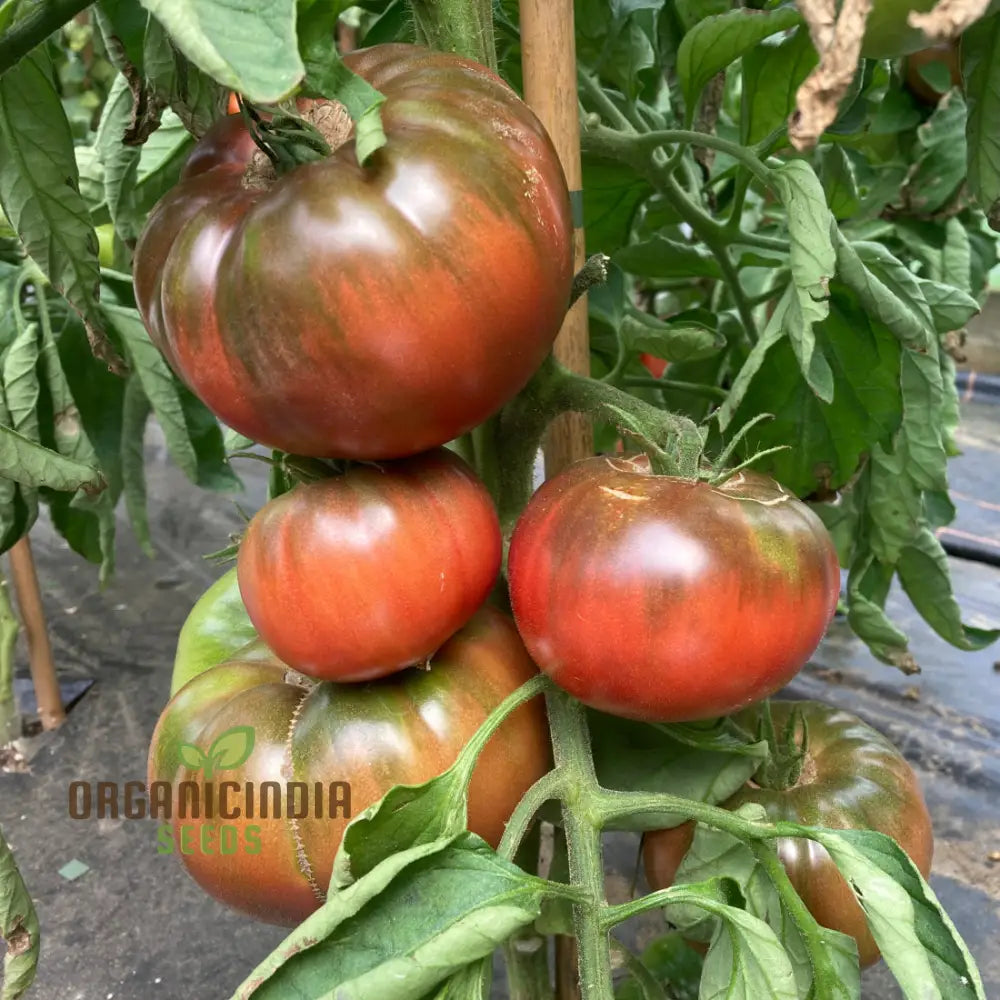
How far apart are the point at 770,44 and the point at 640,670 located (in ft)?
1.48

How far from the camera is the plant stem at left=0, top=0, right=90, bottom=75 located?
15.2 inches

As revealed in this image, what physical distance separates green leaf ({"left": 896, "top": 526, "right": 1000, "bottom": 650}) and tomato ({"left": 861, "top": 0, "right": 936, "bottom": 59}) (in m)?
0.54

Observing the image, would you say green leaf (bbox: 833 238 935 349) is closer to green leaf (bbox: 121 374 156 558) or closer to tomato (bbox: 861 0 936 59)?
tomato (bbox: 861 0 936 59)

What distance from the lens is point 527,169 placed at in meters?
0.39

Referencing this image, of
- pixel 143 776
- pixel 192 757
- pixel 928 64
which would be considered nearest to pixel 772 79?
pixel 928 64

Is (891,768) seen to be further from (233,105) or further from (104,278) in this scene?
(104,278)

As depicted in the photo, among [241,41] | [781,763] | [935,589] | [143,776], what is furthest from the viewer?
→ [143,776]

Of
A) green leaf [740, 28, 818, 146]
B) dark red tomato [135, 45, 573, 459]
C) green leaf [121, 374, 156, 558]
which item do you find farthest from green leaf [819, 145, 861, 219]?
green leaf [121, 374, 156, 558]

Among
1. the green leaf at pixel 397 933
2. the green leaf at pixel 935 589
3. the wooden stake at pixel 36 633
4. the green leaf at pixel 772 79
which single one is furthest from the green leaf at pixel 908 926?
the wooden stake at pixel 36 633

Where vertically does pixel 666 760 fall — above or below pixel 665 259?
below

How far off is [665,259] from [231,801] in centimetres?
51

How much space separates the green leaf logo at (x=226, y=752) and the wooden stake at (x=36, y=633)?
879 mm

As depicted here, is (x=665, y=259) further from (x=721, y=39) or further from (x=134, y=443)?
(x=134, y=443)

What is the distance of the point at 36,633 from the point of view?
1342 millimetres
